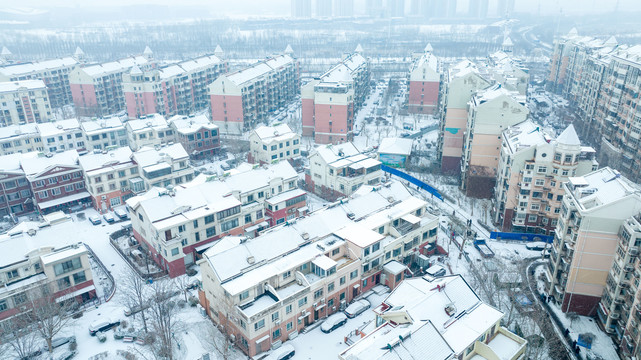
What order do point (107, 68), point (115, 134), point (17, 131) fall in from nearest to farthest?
point (17, 131) < point (115, 134) < point (107, 68)

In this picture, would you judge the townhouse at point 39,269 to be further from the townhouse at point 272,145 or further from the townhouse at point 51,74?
the townhouse at point 51,74

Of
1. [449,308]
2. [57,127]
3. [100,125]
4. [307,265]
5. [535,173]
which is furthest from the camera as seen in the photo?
[100,125]

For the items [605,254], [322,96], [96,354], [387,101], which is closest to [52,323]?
[96,354]

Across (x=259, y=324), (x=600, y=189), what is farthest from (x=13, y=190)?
(x=600, y=189)

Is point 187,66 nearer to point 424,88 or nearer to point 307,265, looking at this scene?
point 424,88

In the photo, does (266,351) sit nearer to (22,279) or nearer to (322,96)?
(22,279)

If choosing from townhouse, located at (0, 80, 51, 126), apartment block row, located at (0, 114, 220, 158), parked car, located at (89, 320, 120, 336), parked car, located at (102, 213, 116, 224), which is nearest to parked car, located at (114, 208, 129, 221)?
parked car, located at (102, 213, 116, 224)
